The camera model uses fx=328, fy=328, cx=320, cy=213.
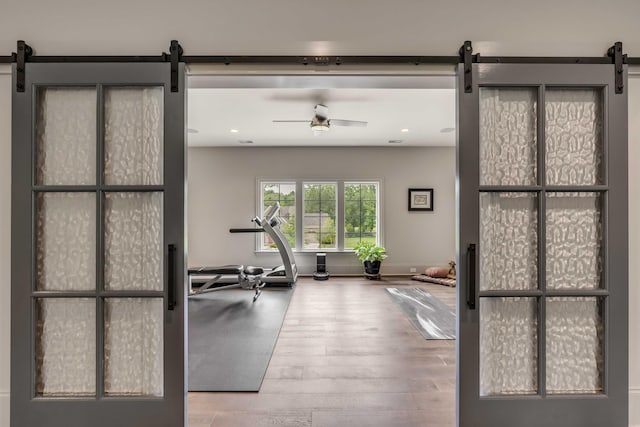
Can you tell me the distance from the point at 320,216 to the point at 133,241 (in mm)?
5223

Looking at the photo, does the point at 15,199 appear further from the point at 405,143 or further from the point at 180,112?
the point at 405,143

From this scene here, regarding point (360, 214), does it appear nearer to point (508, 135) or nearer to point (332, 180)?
point (332, 180)

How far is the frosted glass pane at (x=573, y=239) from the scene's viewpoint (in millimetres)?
1727

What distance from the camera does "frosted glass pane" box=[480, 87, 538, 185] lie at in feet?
5.67

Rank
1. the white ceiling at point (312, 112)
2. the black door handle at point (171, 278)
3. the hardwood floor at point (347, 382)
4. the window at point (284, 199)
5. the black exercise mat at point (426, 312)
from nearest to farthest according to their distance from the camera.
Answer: the black door handle at point (171, 278) < the hardwood floor at point (347, 382) < the black exercise mat at point (426, 312) < the white ceiling at point (312, 112) < the window at point (284, 199)

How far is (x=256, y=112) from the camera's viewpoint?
4395 mm

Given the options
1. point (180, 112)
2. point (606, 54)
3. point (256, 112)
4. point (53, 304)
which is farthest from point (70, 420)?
point (256, 112)

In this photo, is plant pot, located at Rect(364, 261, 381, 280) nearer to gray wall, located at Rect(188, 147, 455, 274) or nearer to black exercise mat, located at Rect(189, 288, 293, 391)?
gray wall, located at Rect(188, 147, 455, 274)

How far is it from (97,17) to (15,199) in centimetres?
104

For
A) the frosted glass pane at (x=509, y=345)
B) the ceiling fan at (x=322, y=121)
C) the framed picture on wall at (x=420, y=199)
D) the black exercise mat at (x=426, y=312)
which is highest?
A: the ceiling fan at (x=322, y=121)

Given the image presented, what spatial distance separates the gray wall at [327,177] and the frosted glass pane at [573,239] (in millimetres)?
5021

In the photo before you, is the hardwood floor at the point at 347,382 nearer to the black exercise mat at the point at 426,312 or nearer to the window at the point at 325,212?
the black exercise mat at the point at 426,312

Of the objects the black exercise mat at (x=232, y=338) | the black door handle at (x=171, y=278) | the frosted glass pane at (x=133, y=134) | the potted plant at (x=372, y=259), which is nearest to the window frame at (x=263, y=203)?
the potted plant at (x=372, y=259)

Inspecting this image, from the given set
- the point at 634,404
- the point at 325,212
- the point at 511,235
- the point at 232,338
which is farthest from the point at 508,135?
the point at 325,212
